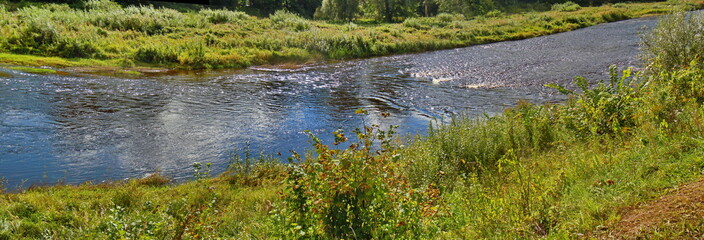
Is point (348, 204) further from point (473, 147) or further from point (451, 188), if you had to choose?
point (473, 147)

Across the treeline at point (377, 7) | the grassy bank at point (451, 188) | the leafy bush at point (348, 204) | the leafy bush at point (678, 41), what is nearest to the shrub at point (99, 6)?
the treeline at point (377, 7)

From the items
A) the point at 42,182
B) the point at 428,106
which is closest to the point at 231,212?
the point at 42,182

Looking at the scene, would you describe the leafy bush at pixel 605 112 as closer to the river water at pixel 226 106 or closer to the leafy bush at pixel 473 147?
the leafy bush at pixel 473 147

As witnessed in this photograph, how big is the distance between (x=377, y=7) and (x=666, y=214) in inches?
2308

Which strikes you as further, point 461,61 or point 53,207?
point 461,61

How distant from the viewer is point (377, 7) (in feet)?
199

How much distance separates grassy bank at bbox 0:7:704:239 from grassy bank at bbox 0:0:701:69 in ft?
61.5

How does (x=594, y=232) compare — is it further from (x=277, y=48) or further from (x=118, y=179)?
(x=277, y=48)

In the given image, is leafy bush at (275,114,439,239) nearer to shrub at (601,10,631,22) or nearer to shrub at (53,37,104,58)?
shrub at (53,37,104,58)

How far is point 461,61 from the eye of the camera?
28891 millimetres

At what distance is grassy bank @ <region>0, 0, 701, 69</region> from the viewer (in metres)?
25.9

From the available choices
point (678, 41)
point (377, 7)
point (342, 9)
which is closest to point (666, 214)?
point (678, 41)

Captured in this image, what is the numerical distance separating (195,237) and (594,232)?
13.8ft

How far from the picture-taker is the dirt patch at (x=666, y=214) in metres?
3.94
